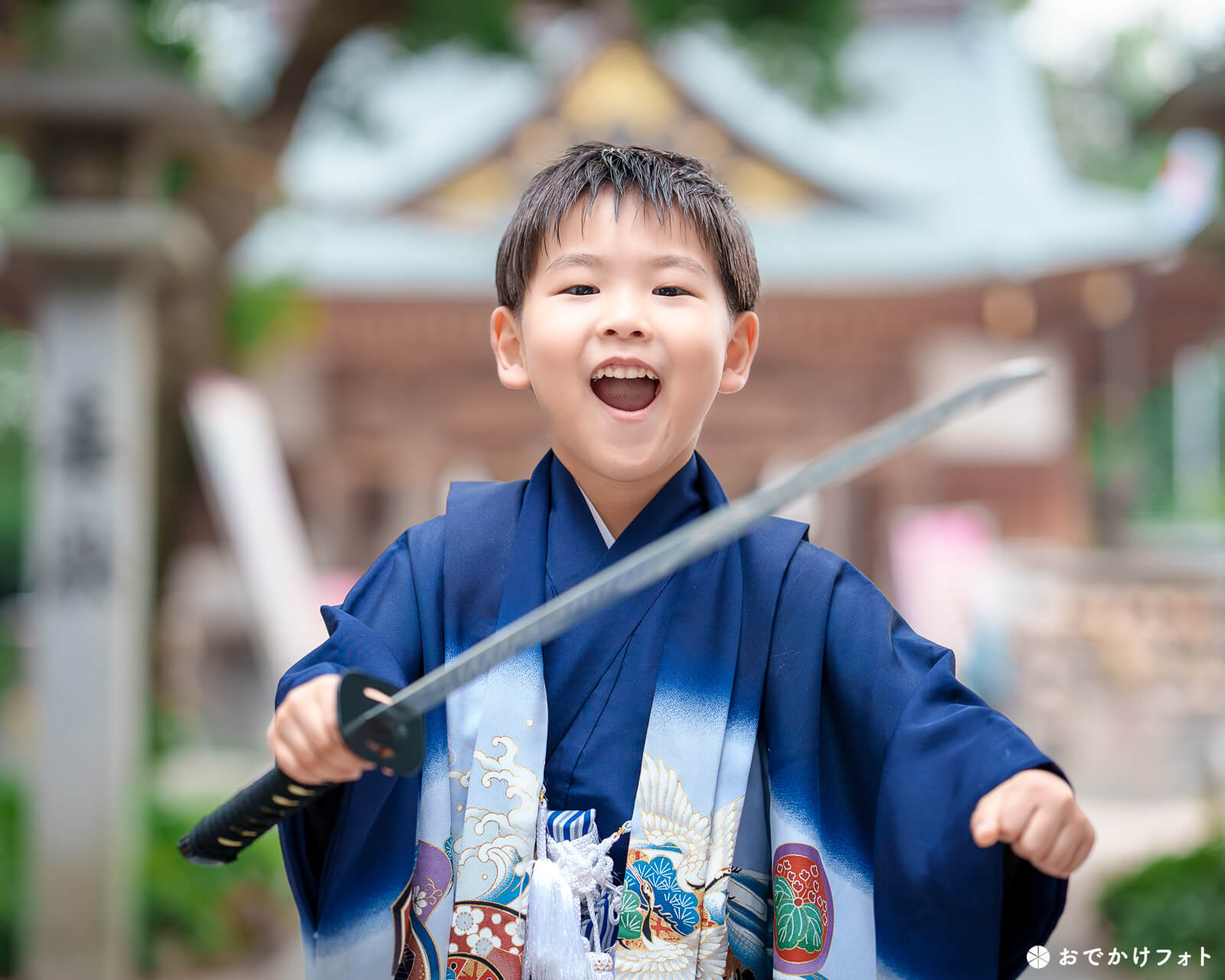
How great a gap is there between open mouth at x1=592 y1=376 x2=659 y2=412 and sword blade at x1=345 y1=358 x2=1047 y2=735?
0.33 m

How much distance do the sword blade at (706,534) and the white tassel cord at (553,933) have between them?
13.1 inches

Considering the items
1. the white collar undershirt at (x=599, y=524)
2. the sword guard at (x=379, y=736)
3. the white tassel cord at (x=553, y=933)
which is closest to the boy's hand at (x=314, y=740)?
the sword guard at (x=379, y=736)

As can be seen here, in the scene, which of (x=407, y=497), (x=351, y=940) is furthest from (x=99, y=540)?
(x=407, y=497)

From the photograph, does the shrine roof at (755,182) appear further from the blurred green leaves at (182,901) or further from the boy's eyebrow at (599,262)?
the boy's eyebrow at (599,262)

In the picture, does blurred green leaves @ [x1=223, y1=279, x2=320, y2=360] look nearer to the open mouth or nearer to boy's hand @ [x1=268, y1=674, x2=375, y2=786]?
the open mouth

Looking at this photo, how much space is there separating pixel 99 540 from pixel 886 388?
7202 millimetres

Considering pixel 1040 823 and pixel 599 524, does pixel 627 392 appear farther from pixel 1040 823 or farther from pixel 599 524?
pixel 1040 823

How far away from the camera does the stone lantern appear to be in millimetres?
4098

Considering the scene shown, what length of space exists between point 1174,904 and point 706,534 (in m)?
4.78

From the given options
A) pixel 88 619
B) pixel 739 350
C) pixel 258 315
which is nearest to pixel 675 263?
pixel 739 350

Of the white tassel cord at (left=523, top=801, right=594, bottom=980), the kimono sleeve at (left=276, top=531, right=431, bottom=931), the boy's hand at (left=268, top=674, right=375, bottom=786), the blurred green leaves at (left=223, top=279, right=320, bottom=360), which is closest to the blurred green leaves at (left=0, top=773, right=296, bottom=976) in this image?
the blurred green leaves at (left=223, top=279, right=320, bottom=360)

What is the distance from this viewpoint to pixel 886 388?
32.3 ft

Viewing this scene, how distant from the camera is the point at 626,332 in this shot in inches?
52.2

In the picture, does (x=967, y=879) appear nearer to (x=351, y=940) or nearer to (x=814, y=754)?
(x=814, y=754)
